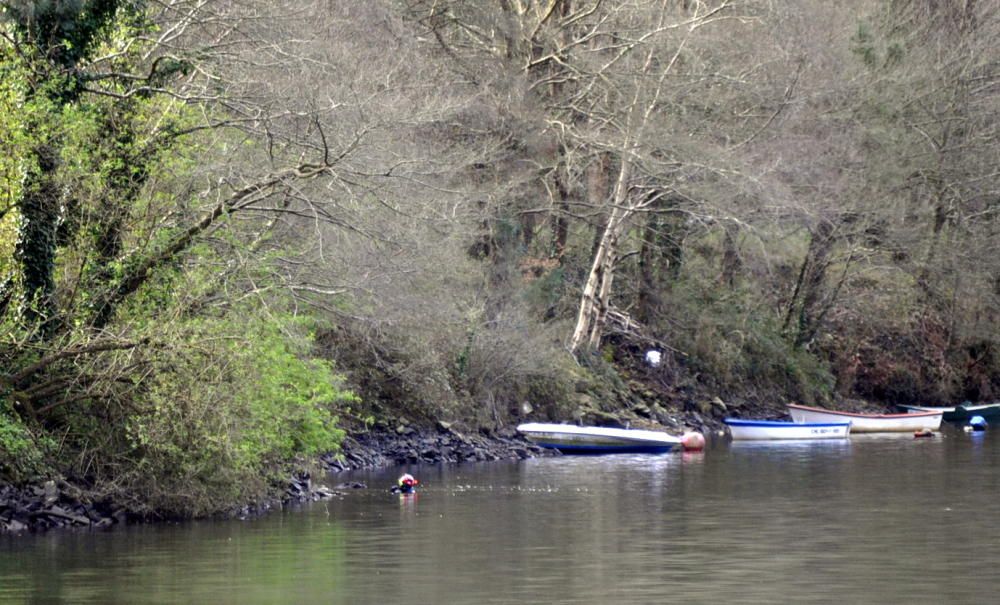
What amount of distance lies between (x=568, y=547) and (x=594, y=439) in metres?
17.0

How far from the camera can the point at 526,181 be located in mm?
41281

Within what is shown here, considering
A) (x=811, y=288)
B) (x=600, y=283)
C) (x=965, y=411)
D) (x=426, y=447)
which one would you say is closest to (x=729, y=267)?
(x=811, y=288)

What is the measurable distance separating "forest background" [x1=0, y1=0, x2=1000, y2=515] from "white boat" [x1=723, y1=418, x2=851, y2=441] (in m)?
2.91

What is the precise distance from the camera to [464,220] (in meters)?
37.9

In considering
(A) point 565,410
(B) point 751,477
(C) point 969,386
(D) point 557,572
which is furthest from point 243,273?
(C) point 969,386

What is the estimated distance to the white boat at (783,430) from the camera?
42.0 metres

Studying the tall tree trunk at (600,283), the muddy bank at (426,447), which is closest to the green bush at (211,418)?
the muddy bank at (426,447)

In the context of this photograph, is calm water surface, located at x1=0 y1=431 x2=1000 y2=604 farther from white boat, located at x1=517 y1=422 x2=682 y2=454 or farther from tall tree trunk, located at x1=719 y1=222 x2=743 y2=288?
tall tree trunk, located at x1=719 y1=222 x2=743 y2=288

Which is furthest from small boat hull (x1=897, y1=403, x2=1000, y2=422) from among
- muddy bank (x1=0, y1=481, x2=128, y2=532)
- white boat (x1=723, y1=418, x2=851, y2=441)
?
muddy bank (x1=0, y1=481, x2=128, y2=532)

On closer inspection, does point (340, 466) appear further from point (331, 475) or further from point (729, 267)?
point (729, 267)

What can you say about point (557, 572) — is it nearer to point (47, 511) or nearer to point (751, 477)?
point (47, 511)

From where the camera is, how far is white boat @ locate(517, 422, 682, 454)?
37219mm

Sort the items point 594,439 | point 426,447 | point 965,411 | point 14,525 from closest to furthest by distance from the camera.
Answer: point 14,525, point 426,447, point 594,439, point 965,411

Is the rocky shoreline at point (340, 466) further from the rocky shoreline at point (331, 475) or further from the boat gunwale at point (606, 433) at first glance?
the boat gunwale at point (606, 433)
